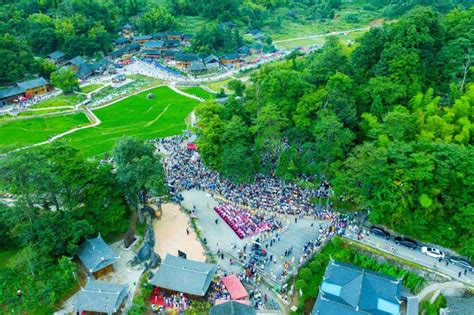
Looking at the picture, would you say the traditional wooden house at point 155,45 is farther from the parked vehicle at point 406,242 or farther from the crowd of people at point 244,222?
the parked vehicle at point 406,242

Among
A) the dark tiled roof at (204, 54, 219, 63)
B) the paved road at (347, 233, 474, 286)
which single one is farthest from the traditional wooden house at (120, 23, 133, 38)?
the paved road at (347, 233, 474, 286)

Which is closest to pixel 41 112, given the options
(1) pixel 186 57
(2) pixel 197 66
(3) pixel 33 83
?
(3) pixel 33 83

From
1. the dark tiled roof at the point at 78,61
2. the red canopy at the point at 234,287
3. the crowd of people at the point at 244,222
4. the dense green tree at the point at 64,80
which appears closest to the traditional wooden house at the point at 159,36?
the dark tiled roof at the point at 78,61

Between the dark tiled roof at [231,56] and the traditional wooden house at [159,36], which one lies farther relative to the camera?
the traditional wooden house at [159,36]

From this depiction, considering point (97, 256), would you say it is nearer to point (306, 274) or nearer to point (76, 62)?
point (306, 274)

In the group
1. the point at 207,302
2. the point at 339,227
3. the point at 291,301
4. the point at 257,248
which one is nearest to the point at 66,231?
the point at 207,302
